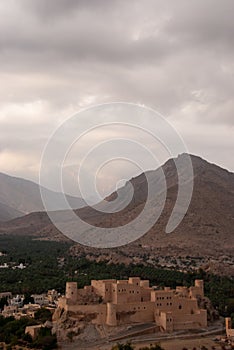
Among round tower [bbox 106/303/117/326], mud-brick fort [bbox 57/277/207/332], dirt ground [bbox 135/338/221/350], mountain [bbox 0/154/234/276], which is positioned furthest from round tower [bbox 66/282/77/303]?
mountain [bbox 0/154/234/276]

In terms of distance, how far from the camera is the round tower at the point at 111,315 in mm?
34500

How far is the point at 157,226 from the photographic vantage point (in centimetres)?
9606

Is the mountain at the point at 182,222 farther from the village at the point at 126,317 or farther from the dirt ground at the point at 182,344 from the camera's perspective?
the dirt ground at the point at 182,344

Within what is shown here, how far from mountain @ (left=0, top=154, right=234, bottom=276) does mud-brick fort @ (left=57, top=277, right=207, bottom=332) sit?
2767 centimetres

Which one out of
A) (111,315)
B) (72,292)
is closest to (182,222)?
(72,292)

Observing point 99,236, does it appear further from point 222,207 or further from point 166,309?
point 166,309

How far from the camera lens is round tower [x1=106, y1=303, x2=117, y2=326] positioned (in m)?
34.5

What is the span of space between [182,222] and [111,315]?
64.0 meters

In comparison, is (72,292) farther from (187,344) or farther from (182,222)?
(182,222)

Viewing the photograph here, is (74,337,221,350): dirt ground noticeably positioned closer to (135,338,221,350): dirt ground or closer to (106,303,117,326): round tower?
(135,338,221,350): dirt ground

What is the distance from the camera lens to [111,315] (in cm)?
3453

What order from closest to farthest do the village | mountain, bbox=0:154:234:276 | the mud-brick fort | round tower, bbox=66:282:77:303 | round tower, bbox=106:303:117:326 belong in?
1. the village
2. round tower, bbox=106:303:117:326
3. the mud-brick fort
4. round tower, bbox=66:282:77:303
5. mountain, bbox=0:154:234:276

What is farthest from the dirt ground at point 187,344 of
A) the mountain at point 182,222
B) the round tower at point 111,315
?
the mountain at point 182,222

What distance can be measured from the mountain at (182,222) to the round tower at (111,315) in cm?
3043
